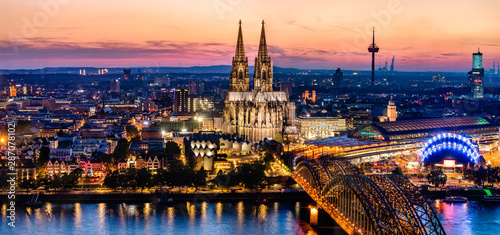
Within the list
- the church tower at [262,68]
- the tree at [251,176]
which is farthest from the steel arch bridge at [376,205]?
the church tower at [262,68]

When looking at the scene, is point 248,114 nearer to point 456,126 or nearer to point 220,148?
point 220,148

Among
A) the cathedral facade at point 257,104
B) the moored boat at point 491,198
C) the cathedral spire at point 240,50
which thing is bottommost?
the moored boat at point 491,198

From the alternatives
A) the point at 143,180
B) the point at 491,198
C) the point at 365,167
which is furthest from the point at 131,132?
the point at 491,198

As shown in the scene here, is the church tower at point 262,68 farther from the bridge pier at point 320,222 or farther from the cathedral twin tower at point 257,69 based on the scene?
the bridge pier at point 320,222

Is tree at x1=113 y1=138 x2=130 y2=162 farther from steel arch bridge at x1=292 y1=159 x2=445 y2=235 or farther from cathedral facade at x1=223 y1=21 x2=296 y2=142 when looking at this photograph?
steel arch bridge at x1=292 y1=159 x2=445 y2=235

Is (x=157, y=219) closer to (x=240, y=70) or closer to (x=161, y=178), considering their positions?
(x=161, y=178)

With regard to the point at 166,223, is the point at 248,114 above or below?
above

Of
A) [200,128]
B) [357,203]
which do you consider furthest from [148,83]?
[357,203]
